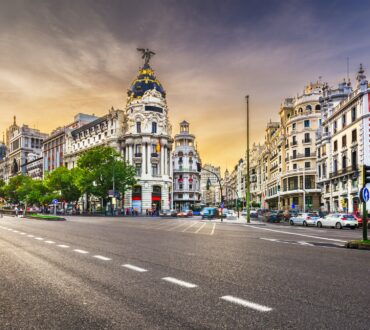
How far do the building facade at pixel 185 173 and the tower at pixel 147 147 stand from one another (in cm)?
3182

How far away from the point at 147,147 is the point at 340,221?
53.3 metres

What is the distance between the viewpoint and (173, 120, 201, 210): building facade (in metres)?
117

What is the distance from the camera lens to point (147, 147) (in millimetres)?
81938

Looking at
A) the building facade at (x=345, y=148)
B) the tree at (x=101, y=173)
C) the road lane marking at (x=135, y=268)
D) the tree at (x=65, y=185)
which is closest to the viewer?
the road lane marking at (x=135, y=268)

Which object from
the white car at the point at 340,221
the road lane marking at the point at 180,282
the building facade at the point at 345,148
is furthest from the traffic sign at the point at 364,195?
the building facade at the point at 345,148

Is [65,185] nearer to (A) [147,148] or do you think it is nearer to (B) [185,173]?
(A) [147,148]

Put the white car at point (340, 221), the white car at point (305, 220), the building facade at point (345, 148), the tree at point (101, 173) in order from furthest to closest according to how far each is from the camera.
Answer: the tree at point (101, 173) → the building facade at point (345, 148) → the white car at point (305, 220) → the white car at point (340, 221)

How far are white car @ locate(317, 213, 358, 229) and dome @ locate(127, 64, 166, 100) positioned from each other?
187 feet

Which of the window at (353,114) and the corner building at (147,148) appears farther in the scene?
the corner building at (147,148)

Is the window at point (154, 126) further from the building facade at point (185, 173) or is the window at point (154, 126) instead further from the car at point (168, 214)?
the building facade at point (185, 173)

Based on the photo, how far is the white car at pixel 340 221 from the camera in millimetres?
33188

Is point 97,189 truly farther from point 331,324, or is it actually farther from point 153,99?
point 331,324

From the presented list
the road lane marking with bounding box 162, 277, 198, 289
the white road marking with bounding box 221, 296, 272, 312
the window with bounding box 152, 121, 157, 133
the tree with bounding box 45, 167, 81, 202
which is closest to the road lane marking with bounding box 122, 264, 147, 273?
the road lane marking with bounding box 162, 277, 198, 289

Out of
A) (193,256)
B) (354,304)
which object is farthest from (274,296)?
(193,256)
